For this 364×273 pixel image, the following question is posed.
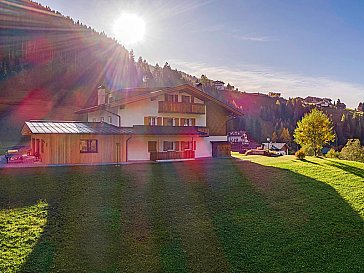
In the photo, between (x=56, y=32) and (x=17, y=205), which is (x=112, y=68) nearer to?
(x=56, y=32)

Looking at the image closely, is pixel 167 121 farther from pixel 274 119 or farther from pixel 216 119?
pixel 274 119

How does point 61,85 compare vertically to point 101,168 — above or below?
above

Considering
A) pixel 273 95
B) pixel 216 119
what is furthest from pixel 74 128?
pixel 273 95

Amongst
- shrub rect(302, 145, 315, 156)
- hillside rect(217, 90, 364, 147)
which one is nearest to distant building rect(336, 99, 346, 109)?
hillside rect(217, 90, 364, 147)

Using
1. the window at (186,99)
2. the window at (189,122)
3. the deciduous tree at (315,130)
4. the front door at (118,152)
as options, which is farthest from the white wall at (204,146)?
the deciduous tree at (315,130)

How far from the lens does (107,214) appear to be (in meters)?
11.1

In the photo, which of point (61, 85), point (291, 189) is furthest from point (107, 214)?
point (61, 85)

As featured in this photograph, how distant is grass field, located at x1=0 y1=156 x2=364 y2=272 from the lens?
337 inches

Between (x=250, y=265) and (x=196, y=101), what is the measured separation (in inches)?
807

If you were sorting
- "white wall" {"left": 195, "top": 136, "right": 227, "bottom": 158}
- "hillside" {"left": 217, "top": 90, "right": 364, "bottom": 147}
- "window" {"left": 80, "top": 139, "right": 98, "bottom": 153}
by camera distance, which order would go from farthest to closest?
"hillside" {"left": 217, "top": 90, "right": 364, "bottom": 147}, "white wall" {"left": 195, "top": 136, "right": 227, "bottom": 158}, "window" {"left": 80, "top": 139, "right": 98, "bottom": 153}

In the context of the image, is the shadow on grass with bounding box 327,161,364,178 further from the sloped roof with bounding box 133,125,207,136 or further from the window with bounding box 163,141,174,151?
the window with bounding box 163,141,174,151

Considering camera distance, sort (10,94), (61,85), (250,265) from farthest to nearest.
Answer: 1. (61,85)
2. (10,94)
3. (250,265)

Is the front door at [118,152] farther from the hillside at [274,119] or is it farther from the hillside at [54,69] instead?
the hillside at [274,119]

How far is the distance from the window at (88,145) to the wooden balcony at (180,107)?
613 centimetres
